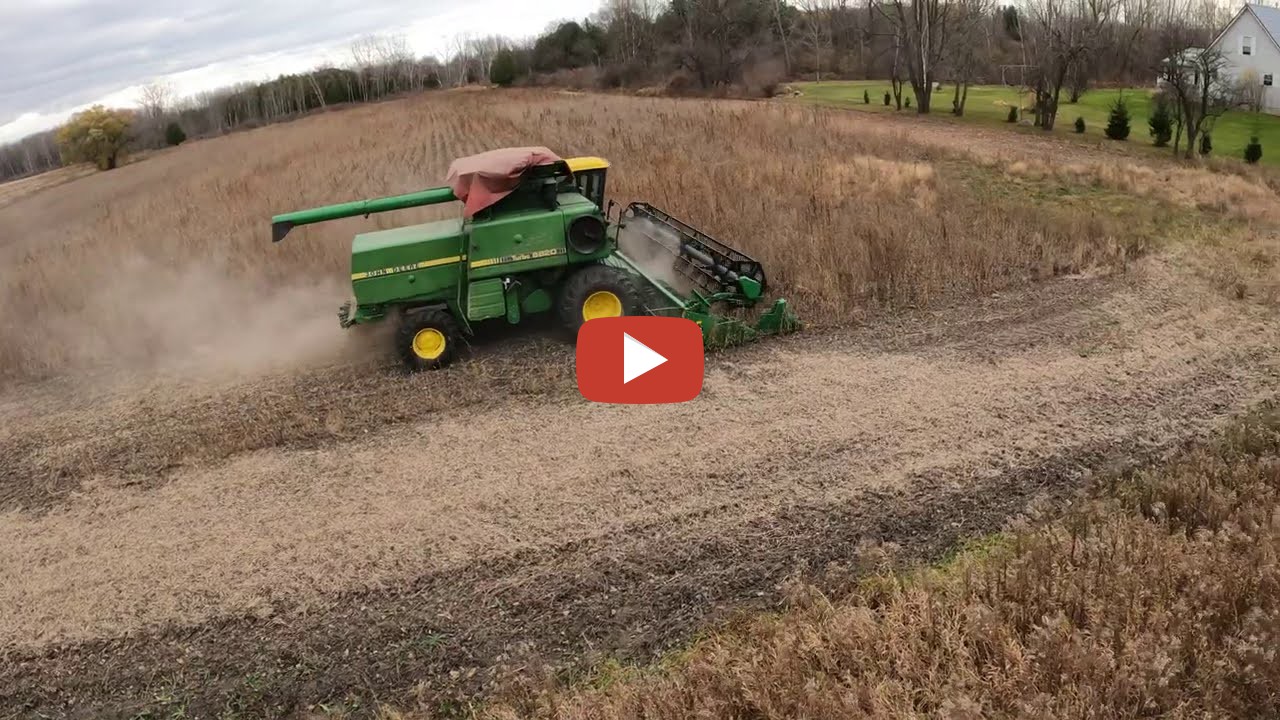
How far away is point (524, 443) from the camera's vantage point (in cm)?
725

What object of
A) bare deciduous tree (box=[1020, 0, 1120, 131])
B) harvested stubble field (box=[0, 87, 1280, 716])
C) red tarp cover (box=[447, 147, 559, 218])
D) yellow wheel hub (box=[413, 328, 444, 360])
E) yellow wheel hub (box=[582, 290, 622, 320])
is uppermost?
bare deciduous tree (box=[1020, 0, 1120, 131])

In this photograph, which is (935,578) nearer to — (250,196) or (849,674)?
(849,674)

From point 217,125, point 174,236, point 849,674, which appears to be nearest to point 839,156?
point 174,236

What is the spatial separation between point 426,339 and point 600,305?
1.87m

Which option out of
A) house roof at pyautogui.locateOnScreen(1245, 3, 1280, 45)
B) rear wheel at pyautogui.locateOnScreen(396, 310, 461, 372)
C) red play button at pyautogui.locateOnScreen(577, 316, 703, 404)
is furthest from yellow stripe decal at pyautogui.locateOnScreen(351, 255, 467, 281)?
house roof at pyautogui.locateOnScreen(1245, 3, 1280, 45)

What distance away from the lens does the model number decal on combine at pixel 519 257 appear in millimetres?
8590

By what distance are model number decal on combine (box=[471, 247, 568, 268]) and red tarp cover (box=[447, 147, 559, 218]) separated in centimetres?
49

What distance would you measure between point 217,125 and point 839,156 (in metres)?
73.2

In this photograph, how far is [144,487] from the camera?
7.12 m

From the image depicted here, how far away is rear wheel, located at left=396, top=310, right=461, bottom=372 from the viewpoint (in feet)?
29.0

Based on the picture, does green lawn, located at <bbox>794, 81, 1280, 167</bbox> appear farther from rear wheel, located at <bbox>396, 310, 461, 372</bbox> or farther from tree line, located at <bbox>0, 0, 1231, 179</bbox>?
rear wheel, located at <bbox>396, 310, 461, 372</bbox>

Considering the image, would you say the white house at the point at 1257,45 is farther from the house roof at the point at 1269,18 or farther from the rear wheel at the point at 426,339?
the rear wheel at the point at 426,339

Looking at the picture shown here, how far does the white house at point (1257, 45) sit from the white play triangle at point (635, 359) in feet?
152

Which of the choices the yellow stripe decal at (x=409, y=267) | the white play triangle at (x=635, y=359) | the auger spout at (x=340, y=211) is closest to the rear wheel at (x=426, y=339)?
the yellow stripe decal at (x=409, y=267)
